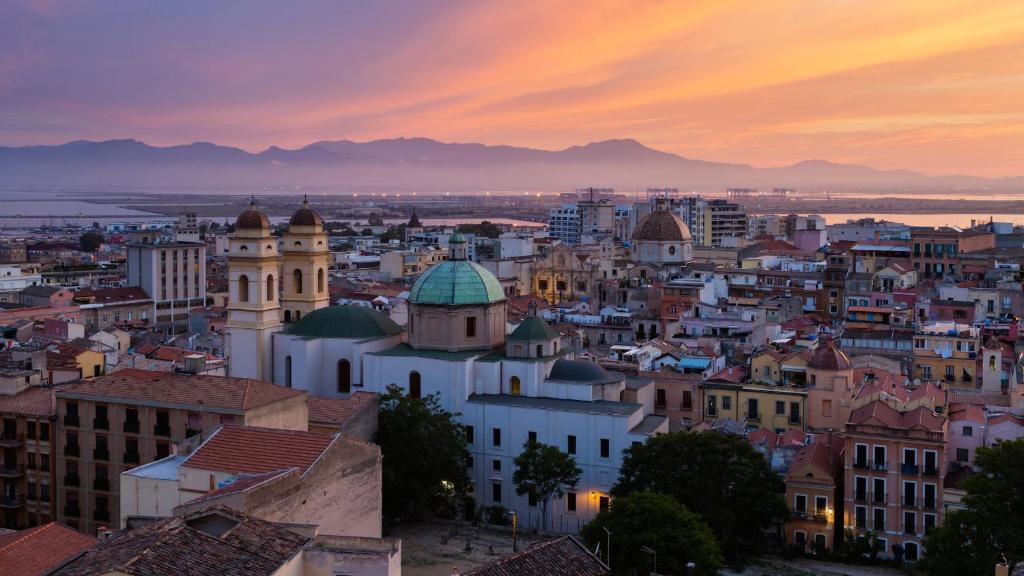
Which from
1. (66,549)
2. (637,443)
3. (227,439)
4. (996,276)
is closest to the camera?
(66,549)

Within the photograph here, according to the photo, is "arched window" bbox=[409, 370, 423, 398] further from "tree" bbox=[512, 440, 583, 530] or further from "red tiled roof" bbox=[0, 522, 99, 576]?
"red tiled roof" bbox=[0, 522, 99, 576]

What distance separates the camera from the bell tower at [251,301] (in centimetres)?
4497

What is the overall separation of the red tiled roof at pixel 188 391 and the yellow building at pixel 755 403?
1670 centimetres

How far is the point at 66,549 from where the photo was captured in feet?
75.9

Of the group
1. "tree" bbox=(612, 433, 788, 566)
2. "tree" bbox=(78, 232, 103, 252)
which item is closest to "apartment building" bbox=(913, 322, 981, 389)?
"tree" bbox=(612, 433, 788, 566)

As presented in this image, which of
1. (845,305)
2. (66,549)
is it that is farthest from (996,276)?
(66,549)

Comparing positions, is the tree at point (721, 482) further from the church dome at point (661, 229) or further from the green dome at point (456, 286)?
the church dome at point (661, 229)

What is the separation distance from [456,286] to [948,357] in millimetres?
21801

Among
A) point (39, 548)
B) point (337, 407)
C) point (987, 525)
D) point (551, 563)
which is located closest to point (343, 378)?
point (337, 407)

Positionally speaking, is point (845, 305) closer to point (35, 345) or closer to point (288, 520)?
point (35, 345)

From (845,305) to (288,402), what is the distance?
1800 inches

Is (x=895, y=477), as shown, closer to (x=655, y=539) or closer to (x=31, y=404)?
(x=655, y=539)

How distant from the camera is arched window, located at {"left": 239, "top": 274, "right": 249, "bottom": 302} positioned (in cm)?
4562

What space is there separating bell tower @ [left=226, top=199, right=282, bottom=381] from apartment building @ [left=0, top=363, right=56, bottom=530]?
966cm
